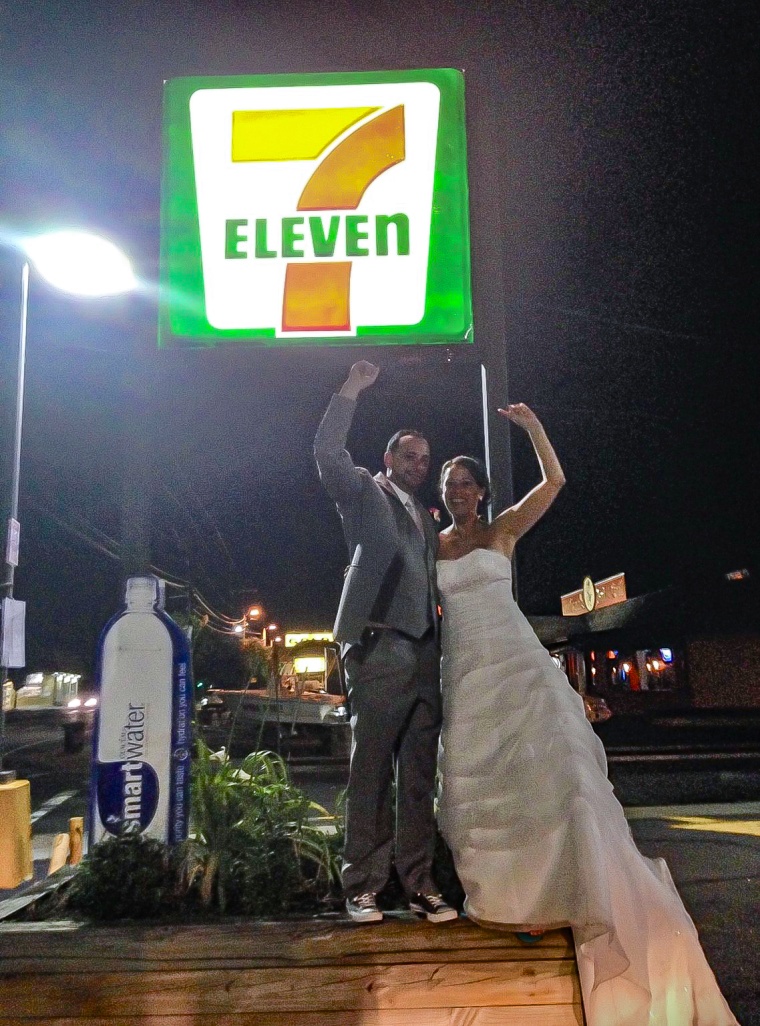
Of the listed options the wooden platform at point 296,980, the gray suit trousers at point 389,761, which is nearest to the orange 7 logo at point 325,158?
the gray suit trousers at point 389,761

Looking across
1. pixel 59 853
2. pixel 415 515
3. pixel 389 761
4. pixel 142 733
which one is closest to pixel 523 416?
pixel 415 515

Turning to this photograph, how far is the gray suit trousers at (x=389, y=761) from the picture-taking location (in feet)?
8.00

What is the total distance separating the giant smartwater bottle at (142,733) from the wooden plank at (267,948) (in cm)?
51

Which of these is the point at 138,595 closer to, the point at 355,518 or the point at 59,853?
the point at 355,518

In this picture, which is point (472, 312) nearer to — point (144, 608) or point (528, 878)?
point (144, 608)

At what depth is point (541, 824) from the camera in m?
2.29

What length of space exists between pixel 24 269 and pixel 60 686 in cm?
3013

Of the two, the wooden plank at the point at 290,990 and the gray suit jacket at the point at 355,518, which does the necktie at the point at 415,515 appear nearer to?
the gray suit jacket at the point at 355,518

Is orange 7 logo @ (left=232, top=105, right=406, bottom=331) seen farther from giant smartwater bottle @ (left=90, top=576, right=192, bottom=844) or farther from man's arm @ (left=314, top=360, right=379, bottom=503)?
giant smartwater bottle @ (left=90, top=576, right=192, bottom=844)

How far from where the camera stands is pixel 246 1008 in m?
2.18

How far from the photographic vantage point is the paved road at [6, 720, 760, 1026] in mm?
3346

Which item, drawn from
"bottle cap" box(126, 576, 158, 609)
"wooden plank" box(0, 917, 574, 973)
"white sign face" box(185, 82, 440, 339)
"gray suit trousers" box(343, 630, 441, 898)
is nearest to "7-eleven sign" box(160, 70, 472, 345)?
"white sign face" box(185, 82, 440, 339)

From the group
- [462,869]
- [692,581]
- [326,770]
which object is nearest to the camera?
[462,869]

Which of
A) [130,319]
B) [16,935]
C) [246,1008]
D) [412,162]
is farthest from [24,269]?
[246,1008]
